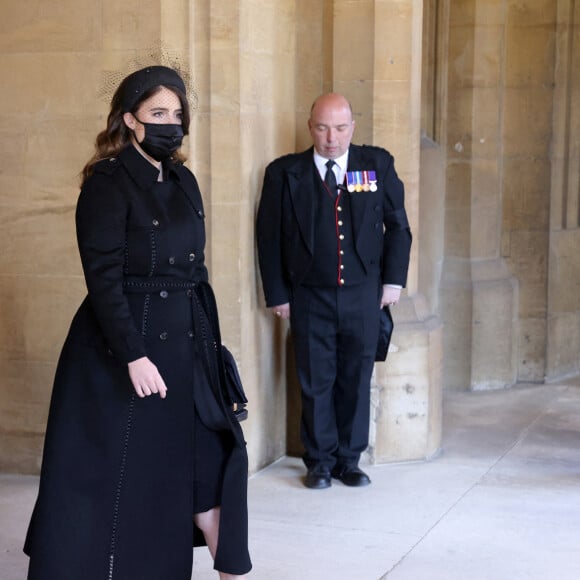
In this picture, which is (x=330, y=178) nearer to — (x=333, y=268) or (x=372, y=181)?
(x=372, y=181)

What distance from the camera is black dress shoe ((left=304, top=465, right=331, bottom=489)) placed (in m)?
5.52

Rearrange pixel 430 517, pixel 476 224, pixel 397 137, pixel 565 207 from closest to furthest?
pixel 430 517 < pixel 397 137 < pixel 476 224 < pixel 565 207

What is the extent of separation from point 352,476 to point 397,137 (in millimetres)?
1562

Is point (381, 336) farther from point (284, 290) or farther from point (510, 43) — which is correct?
point (510, 43)

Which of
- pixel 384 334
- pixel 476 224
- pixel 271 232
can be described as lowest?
pixel 384 334

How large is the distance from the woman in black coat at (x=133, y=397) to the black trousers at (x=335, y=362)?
1.95m

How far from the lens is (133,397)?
355 centimetres

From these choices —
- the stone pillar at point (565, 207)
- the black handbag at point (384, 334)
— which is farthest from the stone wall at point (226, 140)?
the stone pillar at point (565, 207)

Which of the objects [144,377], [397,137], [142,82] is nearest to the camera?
[144,377]

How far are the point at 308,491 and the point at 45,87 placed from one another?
205cm

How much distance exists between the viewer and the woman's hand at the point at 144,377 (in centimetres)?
343

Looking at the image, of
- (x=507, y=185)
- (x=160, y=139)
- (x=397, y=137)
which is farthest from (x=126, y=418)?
(x=507, y=185)

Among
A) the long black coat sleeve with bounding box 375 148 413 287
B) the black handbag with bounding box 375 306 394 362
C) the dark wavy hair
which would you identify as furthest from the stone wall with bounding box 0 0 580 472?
the dark wavy hair

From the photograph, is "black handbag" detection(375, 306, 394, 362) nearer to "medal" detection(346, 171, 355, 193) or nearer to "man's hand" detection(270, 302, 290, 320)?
"man's hand" detection(270, 302, 290, 320)
